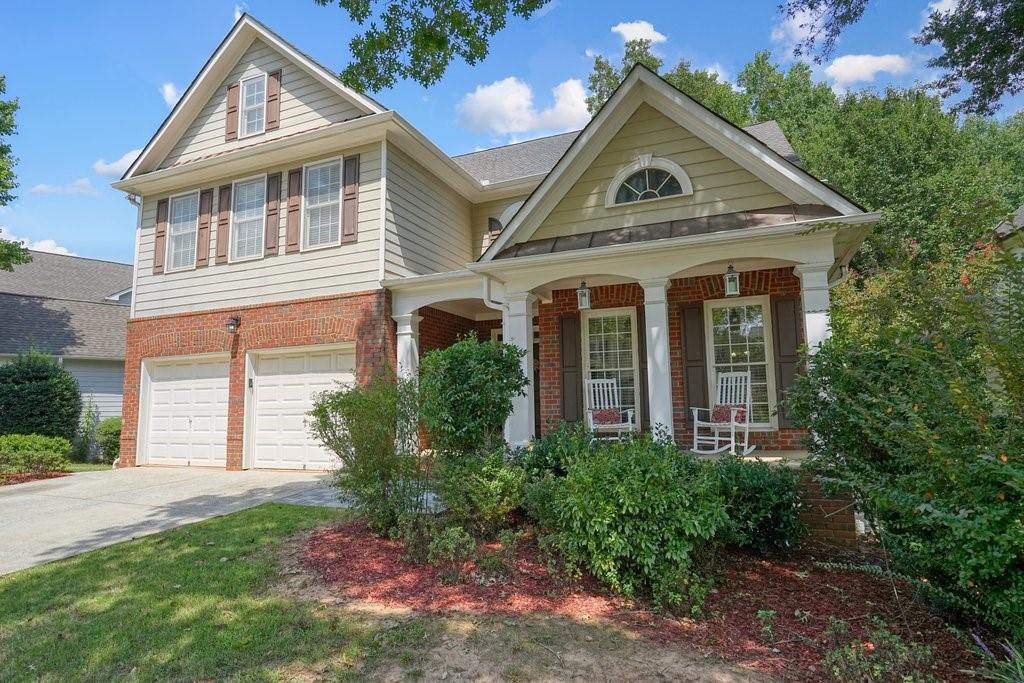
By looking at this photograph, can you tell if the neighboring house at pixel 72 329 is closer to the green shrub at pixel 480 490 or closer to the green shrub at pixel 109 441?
the green shrub at pixel 109 441

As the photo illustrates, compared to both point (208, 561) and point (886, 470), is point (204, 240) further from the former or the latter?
point (886, 470)

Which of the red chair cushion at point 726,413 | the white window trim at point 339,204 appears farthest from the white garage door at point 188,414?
the red chair cushion at point 726,413

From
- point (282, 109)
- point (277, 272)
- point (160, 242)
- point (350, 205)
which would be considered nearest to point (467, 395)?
point (350, 205)

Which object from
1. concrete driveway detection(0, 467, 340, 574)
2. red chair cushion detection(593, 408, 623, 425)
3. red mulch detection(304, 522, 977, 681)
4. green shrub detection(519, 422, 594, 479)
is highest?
red chair cushion detection(593, 408, 623, 425)

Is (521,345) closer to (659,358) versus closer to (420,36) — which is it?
(659,358)

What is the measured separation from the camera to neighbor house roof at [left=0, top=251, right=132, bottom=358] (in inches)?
622

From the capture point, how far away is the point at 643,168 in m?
8.09

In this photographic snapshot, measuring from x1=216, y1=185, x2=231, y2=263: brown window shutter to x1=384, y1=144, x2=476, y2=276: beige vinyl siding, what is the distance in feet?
11.9

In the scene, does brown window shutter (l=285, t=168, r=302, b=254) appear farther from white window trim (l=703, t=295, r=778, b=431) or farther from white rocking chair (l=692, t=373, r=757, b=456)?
white rocking chair (l=692, t=373, r=757, b=456)

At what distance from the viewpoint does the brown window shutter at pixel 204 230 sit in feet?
36.3

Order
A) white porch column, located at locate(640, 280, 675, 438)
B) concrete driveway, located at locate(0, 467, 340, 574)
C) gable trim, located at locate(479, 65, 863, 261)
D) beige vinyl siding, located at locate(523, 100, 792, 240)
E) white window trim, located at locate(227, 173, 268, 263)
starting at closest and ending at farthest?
concrete driveway, located at locate(0, 467, 340, 574) → white porch column, located at locate(640, 280, 675, 438) → gable trim, located at locate(479, 65, 863, 261) → beige vinyl siding, located at locate(523, 100, 792, 240) → white window trim, located at locate(227, 173, 268, 263)

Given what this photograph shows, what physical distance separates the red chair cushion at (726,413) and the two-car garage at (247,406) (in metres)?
6.12

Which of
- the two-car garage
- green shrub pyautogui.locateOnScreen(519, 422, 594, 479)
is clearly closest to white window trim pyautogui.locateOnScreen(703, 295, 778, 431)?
green shrub pyautogui.locateOnScreen(519, 422, 594, 479)

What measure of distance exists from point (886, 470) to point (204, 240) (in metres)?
11.8
